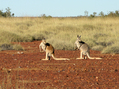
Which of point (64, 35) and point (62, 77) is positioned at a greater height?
point (64, 35)

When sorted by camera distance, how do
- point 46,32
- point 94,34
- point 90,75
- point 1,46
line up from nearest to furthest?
1. point 90,75
2. point 1,46
3. point 94,34
4. point 46,32

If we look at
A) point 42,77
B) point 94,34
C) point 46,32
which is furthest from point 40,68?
point 46,32

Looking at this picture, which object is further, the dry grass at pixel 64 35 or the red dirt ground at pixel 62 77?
the dry grass at pixel 64 35

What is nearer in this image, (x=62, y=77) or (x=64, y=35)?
(x=62, y=77)

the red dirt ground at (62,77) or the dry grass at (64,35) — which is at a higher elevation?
the dry grass at (64,35)

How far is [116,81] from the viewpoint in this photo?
542 centimetres

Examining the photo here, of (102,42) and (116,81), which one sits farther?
(102,42)

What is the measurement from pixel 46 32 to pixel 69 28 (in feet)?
6.10

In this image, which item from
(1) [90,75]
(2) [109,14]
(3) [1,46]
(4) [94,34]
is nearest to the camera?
(1) [90,75]

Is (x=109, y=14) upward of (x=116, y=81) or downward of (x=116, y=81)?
upward

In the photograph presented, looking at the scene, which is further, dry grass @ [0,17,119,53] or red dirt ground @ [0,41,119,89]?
dry grass @ [0,17,119,53]

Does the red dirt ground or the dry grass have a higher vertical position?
the dry grass

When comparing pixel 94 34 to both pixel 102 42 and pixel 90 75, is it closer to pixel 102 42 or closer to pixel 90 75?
pixel 102 42

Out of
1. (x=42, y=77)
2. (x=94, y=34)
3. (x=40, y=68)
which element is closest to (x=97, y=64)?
(x=40, y=68)
